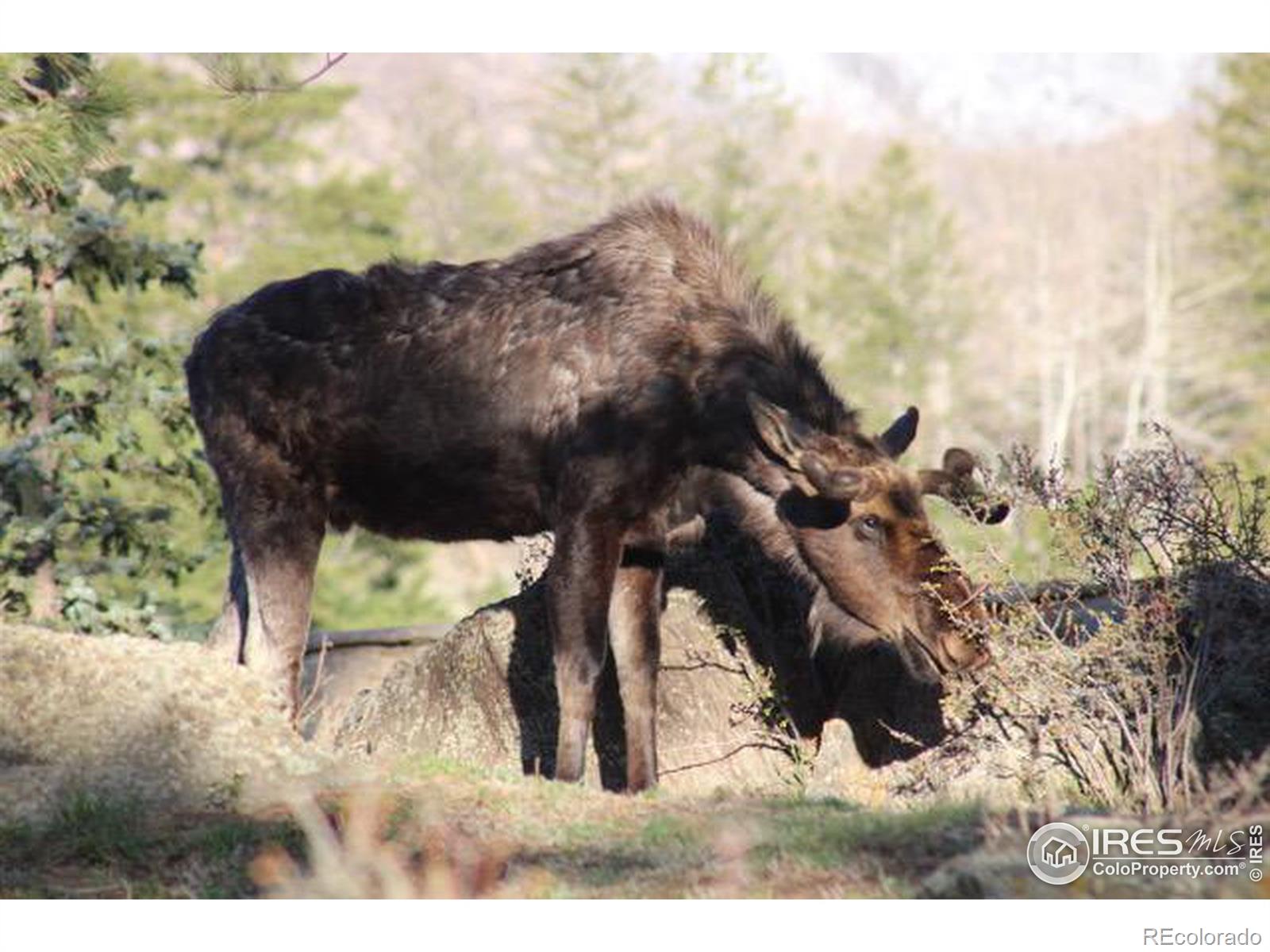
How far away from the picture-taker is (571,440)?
9.71 m

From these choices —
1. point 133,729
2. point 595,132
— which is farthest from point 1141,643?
point 595,132

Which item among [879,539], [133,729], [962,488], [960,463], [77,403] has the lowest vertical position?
[133,729]

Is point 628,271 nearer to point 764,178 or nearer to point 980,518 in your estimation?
point 980,518

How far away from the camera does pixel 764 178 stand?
205 ft

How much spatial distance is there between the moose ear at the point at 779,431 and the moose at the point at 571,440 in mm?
14

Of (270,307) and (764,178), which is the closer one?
(270,307)

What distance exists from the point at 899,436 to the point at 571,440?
1.84 meters

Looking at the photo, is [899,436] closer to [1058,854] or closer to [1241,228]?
[1058,854]

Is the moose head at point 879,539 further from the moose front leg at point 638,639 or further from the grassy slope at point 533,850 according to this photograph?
the grassy slope at point 533,850

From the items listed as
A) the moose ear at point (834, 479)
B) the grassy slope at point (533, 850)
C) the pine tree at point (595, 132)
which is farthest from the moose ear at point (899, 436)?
the pine tree at point (595, 132)

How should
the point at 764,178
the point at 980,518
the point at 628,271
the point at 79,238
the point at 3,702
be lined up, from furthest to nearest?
the point at 764,178 < the point at 79,238 < the point at 628,271 < the point at 980,518 < the point at 3,702

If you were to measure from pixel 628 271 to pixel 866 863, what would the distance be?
172 inches

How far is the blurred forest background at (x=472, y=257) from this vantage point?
46.6 feet

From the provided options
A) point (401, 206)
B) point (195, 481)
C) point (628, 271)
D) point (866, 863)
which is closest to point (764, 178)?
point (401, 206)
